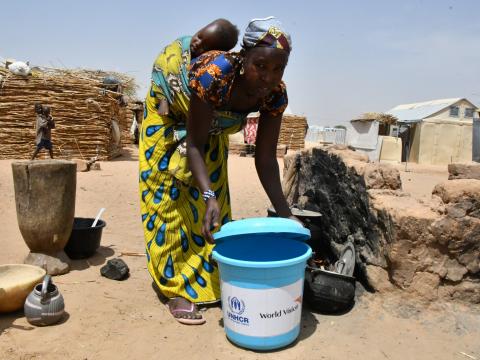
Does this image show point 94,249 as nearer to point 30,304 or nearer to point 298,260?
point 30,304

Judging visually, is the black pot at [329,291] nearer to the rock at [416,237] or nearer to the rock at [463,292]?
the rock at [416,237]

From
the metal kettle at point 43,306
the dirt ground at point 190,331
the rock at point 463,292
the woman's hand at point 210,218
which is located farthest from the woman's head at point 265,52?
the rock at point 463,292

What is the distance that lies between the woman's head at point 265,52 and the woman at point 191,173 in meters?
0.11

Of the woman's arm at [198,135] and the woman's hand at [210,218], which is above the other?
the woman's arm at [198,135]

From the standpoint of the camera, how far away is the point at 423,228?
8.75 feet

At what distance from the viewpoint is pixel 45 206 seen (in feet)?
10.2

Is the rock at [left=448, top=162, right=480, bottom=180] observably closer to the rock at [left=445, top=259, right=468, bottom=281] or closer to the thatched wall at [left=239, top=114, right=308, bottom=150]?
the rock at [left=445, top=259, right=468, bottom=281]

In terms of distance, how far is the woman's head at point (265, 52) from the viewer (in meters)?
2.02

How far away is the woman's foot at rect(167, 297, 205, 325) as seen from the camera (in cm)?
251

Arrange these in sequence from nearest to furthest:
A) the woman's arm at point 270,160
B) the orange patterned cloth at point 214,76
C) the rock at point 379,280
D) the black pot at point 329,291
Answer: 1. the orange patterned cloth at point 214,76
2. the woman's arm at point 270,160
3. the black pot at point 329,291
4. the rock at point 379,280

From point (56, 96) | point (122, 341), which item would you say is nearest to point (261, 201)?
point (122, 341)

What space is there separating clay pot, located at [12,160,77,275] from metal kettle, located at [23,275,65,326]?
29.6 inches

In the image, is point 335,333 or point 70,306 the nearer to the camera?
point 335,333

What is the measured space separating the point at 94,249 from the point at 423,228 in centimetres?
252
